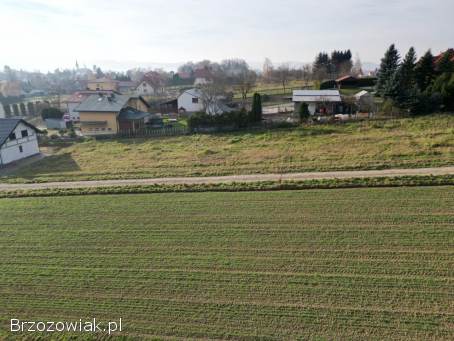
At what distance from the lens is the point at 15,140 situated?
102 feet

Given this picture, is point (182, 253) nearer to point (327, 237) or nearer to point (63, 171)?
point (327, 237)

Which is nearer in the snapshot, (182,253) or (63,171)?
(182,253)

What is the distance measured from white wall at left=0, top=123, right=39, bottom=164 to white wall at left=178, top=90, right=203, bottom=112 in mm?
23330

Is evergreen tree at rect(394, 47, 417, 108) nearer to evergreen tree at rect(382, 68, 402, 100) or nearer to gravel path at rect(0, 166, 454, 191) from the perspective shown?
evergreen tree at rect(382, 68, 402, 100)

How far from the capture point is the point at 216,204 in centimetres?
1678

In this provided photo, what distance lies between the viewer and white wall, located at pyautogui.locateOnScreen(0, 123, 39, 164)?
29959mm

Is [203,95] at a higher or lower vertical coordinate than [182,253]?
higher

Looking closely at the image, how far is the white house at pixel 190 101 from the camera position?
168 feet

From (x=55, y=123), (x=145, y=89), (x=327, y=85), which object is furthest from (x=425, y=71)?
(x=145, y=89)

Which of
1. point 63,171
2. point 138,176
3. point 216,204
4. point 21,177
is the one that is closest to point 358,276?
point 216,204

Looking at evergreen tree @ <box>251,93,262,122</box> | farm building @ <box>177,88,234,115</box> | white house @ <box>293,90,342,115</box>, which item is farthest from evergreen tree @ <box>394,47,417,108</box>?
farm building @ <box>177,88,234,115</box>

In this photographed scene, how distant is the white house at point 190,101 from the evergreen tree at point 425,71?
28719 mm

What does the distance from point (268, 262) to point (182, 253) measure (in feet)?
10.7

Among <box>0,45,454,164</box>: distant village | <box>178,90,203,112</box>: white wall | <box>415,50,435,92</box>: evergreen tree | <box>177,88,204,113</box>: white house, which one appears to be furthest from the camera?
<box>178,90,203,112</box>: white wall
